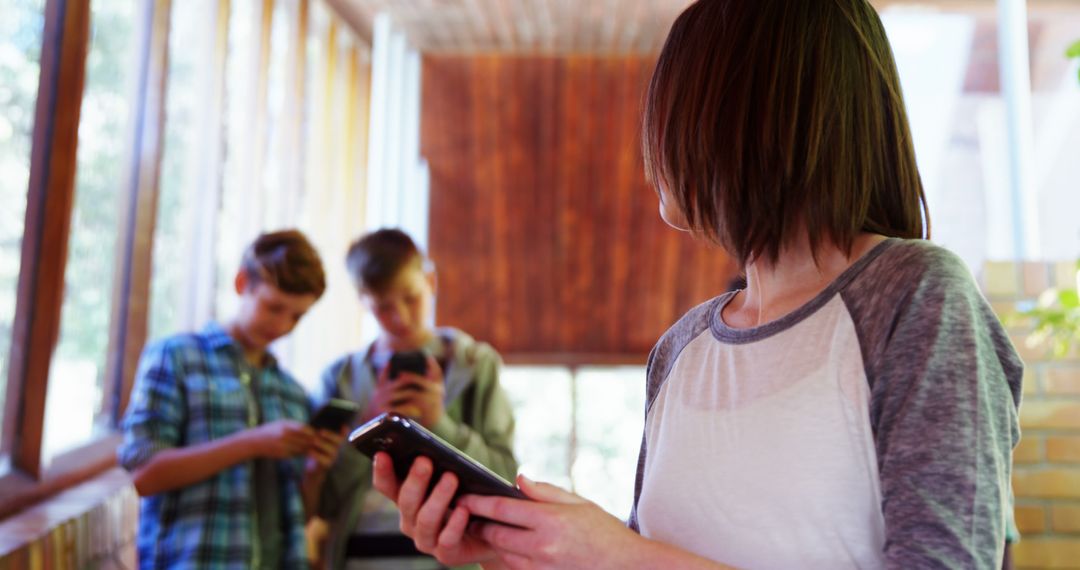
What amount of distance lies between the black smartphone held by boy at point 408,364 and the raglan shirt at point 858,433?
56.2 inches

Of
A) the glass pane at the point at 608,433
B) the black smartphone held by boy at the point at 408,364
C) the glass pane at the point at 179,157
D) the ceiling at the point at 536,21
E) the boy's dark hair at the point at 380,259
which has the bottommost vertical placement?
the glass pane at the point at 608,433

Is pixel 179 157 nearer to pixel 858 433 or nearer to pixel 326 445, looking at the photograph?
pixel 326 445

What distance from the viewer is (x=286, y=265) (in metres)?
2.30

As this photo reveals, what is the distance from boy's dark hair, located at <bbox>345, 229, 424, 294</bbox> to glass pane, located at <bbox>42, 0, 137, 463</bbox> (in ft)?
2.90

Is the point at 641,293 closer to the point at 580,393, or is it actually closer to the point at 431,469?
the point at 580,393

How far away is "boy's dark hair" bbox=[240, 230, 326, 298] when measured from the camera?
7.54 ft

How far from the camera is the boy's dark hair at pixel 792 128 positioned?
2.59ft

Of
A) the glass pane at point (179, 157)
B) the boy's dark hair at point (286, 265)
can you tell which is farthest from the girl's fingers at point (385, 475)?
the glass pane at point (179, 157)

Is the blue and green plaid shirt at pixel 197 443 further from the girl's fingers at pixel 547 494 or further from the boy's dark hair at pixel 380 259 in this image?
the girl's fingers at pixel 547 494

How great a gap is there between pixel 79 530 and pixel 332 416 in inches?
33.0

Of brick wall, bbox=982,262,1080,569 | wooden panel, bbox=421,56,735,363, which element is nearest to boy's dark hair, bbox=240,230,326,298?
brick wall, bbox=982,262,1080,569

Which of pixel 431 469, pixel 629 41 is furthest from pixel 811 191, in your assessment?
pixel 629 41

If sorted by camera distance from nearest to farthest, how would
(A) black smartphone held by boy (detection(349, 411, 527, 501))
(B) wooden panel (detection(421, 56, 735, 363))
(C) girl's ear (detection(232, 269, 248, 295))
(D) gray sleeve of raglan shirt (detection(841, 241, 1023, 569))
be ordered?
(D) gray sleeve of raglan shirt (detection(841, 241, 1023, 569)) → (A) black smartphone held by boy (detection(349, 411, 527, 501)) → (C) girl's ear (detection(232, 269, 248, 295)) → (B) wooden panel (detection(421, 56, 735, 363))

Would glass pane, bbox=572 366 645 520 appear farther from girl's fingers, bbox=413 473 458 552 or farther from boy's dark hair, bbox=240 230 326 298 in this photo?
girl's fingers, bbox=413 473 458 552
